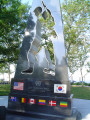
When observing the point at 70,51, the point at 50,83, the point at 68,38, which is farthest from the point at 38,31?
the point at 70,51

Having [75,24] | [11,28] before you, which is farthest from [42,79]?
[75,24]

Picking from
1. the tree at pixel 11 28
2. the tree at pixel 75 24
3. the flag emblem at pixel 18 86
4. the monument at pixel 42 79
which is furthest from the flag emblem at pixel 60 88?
the tree at pixel 75 24

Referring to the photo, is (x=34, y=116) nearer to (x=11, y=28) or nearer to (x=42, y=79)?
(x=42, y=79)

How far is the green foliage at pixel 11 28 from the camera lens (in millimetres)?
13125

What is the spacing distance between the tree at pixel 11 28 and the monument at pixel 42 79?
7226mm

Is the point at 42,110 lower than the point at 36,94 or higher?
lower

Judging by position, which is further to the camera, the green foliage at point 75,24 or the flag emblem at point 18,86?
the green foliage at point 75,24

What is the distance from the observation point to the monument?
16.6ft

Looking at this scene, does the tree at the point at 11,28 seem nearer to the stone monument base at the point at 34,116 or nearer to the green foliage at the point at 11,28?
the green foliage at the point at 11,28

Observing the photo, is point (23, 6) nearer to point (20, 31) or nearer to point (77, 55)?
point (20, 31)

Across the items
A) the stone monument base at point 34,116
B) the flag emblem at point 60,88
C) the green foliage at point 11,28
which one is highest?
the green foliage at point 11,28

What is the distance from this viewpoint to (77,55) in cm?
2256

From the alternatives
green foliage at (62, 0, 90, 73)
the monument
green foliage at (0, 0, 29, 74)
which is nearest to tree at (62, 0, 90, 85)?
green foliage at (62, 0, 90, 73)

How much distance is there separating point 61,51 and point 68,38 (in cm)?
1232
